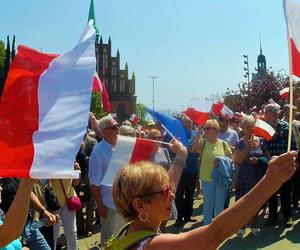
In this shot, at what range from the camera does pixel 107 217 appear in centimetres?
537

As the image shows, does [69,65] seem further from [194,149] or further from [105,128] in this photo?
[194,149]

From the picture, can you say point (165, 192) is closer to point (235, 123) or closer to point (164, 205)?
point (164, 205)

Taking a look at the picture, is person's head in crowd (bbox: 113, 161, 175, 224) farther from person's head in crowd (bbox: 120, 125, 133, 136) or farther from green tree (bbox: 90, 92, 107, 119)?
green tree (bbox: 90, 92, 107, 119)

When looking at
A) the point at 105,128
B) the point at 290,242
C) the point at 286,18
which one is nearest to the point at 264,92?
the point at 290,242

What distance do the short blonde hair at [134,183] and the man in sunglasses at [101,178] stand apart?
292cm

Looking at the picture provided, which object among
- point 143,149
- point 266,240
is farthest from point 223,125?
point 143,149

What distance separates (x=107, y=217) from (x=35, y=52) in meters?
2.79

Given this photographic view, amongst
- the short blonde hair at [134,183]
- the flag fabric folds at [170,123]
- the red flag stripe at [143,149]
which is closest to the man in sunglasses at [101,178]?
the flag fabric folds at [170,123]

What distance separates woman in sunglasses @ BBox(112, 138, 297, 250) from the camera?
A: 76.7 inches

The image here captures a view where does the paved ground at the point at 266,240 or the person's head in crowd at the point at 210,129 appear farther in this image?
the person's head in crowd at the point at 210,129

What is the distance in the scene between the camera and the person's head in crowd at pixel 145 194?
225 cm

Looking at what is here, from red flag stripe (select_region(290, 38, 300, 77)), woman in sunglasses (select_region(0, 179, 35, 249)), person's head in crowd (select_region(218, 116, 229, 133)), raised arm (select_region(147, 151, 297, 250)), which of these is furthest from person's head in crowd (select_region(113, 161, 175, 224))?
person's head in crowd (select_region(218, 116, 229, 133))

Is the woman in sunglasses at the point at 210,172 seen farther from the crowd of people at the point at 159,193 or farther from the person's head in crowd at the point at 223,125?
the person's head in crowd at the point at 223,125

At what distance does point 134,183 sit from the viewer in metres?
2.27
